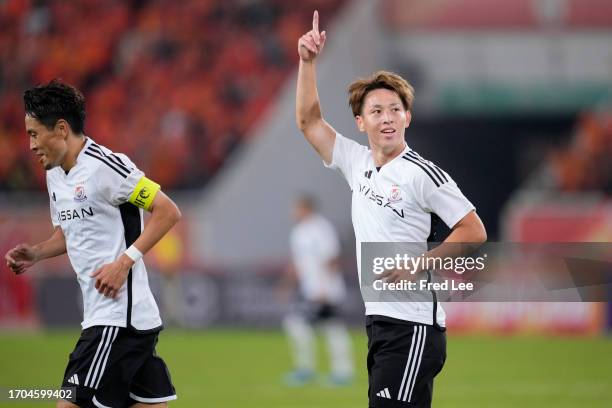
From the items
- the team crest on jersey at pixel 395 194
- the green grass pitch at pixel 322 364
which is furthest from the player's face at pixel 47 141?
the green grass pitch at pixel 322 364

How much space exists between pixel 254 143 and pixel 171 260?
118 inches

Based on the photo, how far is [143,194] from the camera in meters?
6.05

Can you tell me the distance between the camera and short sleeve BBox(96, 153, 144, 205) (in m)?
6.00

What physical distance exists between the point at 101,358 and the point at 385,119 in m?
2.03

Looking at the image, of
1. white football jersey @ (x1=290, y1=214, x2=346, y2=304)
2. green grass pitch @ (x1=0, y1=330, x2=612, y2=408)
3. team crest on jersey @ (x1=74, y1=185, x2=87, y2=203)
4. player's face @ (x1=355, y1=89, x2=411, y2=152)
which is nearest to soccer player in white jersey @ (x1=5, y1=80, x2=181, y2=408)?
team crest on jersey @ (x1=74, y1=185, x2=87, y2=203)

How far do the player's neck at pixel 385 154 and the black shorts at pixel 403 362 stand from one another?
865 millimetres

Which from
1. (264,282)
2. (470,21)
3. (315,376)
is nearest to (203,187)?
(264,282)

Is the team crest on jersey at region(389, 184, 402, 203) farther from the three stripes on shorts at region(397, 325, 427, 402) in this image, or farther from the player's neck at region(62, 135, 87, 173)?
the player's neck at region(62, 135, 87, 173)

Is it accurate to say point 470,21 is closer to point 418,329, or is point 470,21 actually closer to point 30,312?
point 30,312

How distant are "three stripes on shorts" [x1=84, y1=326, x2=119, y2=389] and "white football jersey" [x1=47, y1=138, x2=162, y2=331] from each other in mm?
55

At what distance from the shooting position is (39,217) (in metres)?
21.2

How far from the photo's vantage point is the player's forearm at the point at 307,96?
21.0 feet

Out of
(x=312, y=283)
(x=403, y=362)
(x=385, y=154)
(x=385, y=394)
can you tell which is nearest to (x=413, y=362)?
(x=403, y=362)

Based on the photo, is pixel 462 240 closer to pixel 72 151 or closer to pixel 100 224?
pixel 100 224
